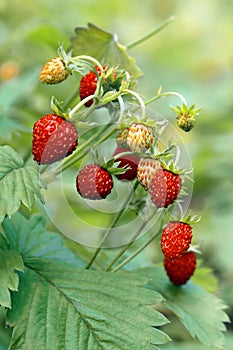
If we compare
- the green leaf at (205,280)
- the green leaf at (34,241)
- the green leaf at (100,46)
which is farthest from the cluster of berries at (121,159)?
the green leaf at (205,280)

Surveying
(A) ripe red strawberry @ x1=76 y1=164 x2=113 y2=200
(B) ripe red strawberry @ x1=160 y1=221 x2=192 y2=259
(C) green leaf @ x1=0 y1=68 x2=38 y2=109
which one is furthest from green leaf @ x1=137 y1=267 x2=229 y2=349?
(C) green leaf @ x1=0 y1=68 x2=38 y2=109

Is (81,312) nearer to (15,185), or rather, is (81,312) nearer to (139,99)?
(15,185)

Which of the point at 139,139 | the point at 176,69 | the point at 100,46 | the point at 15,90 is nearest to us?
the point at 139,139

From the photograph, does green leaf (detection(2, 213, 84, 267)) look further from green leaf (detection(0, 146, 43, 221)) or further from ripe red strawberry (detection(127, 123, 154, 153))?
ripe red strawberry (detection(127, 123, 154, 153))

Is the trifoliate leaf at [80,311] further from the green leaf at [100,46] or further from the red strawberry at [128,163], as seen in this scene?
the green leaf at [100,46]

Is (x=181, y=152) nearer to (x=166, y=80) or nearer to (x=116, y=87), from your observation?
(x=116, y=87)

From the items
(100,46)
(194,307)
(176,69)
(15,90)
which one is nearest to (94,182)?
(194,307)

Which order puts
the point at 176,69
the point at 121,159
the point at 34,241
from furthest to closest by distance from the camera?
the point at 176,69 → the point at 34,241 → the point at 121,159
